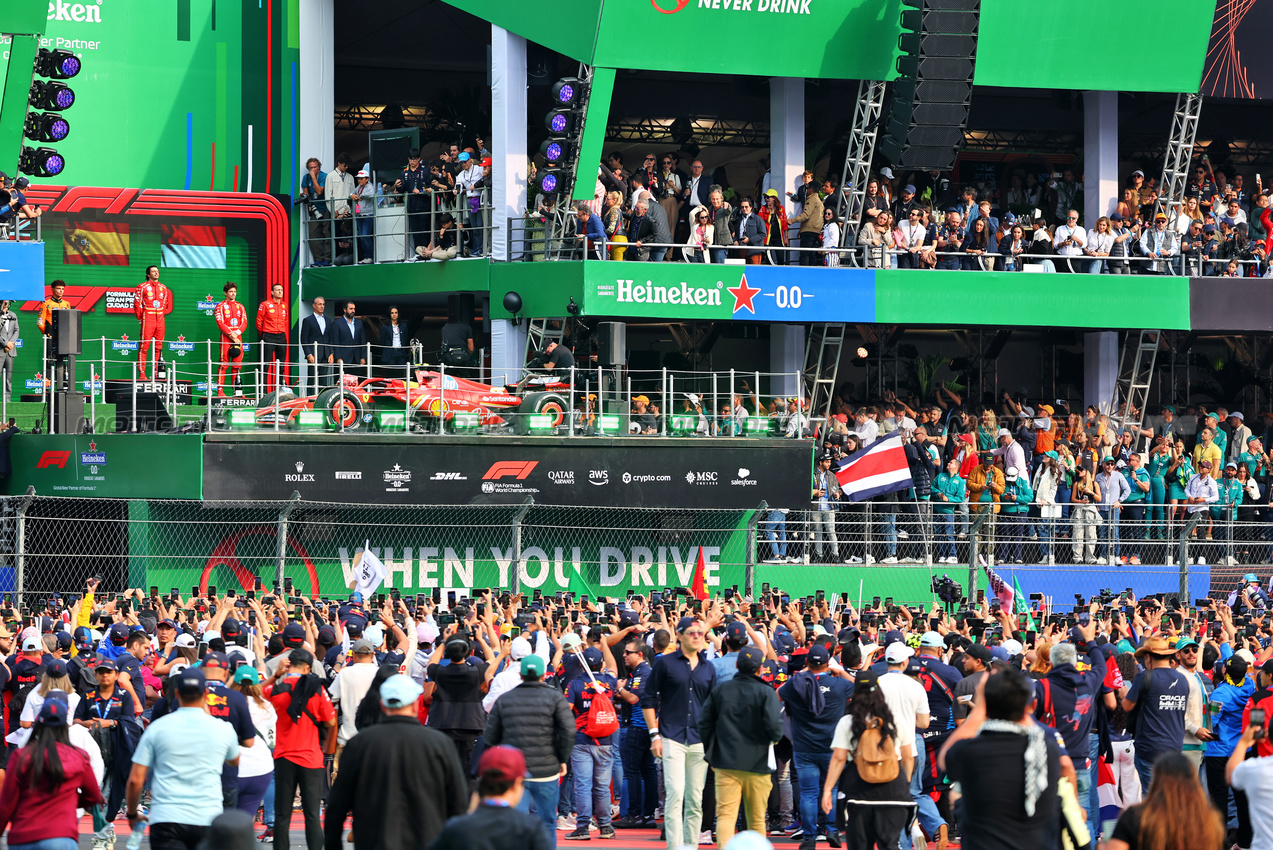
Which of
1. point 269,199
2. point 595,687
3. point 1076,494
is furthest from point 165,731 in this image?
point 269,199

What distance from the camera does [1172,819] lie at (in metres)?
7.61

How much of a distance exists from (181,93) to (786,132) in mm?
12213

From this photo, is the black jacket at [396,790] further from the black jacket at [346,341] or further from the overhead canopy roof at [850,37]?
the overhead canopy roof at [850,37]

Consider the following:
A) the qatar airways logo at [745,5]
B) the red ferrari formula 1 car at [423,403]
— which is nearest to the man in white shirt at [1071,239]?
the qatar airways logo at [745,5]

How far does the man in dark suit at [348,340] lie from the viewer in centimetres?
2948

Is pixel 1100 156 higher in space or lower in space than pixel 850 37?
lower

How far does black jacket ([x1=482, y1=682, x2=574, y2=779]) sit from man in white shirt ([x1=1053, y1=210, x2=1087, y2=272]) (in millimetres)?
23927

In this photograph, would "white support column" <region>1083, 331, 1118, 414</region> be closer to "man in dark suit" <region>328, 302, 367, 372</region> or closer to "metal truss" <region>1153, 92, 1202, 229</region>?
"metal truss" <region>1153, 92, 1202, 229</region>

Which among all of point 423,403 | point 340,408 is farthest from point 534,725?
point 423,403

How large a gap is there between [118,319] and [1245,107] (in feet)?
84.0

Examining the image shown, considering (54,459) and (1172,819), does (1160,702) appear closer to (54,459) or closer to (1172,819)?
(1172,819)

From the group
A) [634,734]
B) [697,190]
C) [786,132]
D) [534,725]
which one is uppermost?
[786,132]

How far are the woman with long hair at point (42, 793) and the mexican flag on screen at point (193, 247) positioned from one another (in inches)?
1045

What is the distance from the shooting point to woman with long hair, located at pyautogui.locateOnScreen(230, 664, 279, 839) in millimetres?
11117
